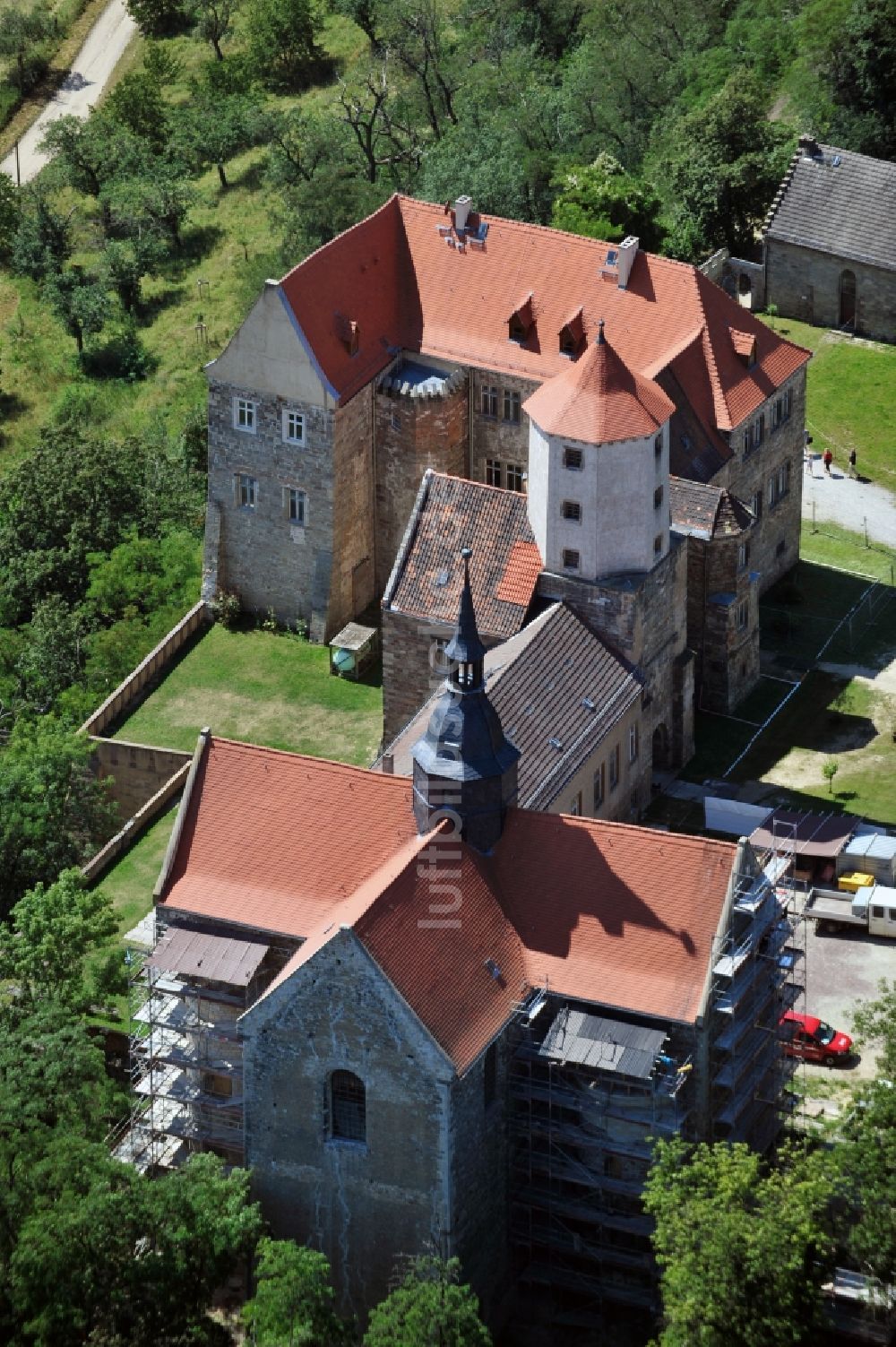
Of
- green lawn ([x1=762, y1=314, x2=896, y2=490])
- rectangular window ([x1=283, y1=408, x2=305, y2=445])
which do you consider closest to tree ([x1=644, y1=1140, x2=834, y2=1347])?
rectangular window ([x1=283, y1=408, x2=305, y2=445])

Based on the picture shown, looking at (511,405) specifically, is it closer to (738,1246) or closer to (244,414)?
(244,414)

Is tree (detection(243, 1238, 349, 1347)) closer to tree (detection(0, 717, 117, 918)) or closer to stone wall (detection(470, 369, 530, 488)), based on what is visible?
tree (detection(0, 717, 117, 918))

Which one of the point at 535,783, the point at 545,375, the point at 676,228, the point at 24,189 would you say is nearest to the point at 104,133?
the point at 24,189

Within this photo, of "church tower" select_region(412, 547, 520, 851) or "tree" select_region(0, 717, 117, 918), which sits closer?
"church tower" select_region(412, 547, 520, 851)

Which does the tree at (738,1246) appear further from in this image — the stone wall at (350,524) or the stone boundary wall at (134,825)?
the stone wall at (350,524)

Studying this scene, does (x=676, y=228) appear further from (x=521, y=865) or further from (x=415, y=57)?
(x=521, y=865)

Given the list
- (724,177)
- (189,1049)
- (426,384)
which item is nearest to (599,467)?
(426,384)

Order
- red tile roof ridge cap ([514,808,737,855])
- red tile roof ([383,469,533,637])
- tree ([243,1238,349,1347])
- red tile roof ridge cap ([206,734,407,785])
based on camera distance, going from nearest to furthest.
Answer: tree ([243,1238,349,1347])
red tile roof ridge cap ([514,808,737,855])
red tile roof ridge cap ([206,734,407,785])
red tile roof ([383,469,533,637])
